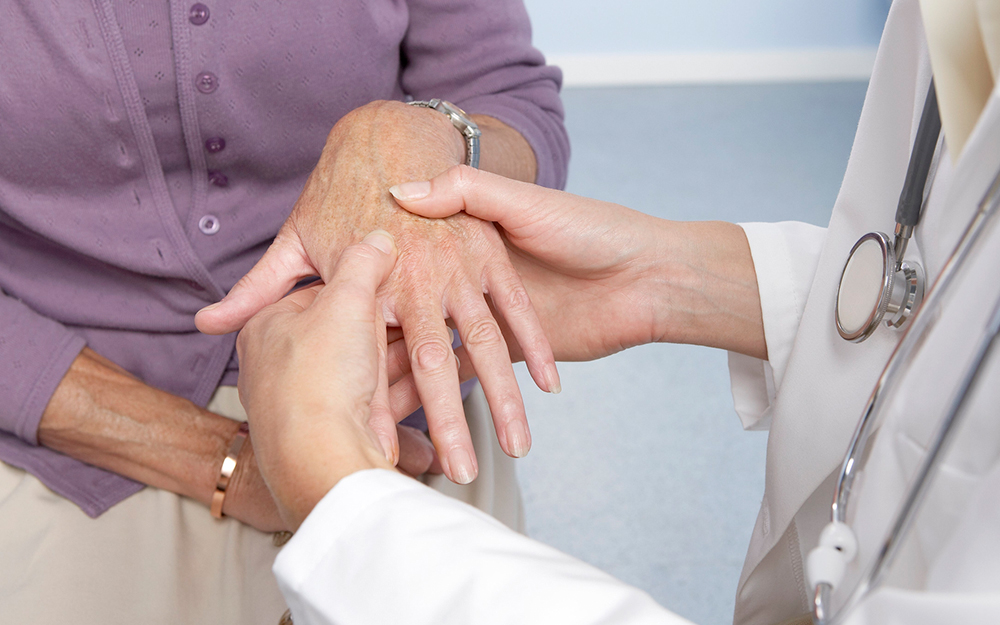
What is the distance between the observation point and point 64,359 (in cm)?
95

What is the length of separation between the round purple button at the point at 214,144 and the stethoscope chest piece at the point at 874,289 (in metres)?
0.77

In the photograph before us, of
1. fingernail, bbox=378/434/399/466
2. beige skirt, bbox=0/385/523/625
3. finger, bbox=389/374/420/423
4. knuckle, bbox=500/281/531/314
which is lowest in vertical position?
beige skirt, bbox=0/385/523/625

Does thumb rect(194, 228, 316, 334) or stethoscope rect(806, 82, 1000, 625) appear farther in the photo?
thumb rect(194, 228, 316, 334)

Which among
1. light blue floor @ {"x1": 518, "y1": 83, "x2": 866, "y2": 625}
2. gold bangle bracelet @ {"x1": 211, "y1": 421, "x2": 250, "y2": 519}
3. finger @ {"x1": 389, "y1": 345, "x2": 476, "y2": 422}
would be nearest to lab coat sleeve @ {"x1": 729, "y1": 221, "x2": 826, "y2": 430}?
finger @ {"x1": 389, "y1": 345, "x2": 476, "y2": 422}

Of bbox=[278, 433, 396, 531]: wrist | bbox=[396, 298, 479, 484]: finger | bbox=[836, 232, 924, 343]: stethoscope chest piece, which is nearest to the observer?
bbox=[278, 433, 396, 531]: wrist

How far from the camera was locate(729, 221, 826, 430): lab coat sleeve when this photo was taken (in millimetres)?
913

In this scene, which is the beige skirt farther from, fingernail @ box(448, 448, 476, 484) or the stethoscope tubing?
the stethoscope tubing

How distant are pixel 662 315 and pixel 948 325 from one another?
1.68 feet

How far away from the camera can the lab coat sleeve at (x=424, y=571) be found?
0.45 metres

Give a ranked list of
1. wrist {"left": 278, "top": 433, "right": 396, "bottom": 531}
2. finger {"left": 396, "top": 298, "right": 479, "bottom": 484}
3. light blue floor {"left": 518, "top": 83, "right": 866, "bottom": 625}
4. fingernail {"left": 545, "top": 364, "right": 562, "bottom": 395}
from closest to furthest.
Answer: wrist {"left": 278, "top": 433, "right": 396, "bottom": 531}, finger {"left": 396, "top": 298, "right": 479, "bottom": 484}, fingernail {"left": 545, "top": 364, "right": 562, "bottom": 395}, light blue floor {"left": 518, "top": 83, "right": 866, "bottom": 625}

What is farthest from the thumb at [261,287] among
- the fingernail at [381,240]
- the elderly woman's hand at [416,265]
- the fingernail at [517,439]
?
the fingernail at [517,439]

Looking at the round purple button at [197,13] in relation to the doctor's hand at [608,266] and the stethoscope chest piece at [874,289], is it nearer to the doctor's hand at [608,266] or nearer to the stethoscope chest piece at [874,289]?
the doctor's hand at [608,266]

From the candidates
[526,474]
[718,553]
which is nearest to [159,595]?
[526,474]

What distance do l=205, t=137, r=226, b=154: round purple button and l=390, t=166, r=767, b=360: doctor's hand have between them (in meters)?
0.26
